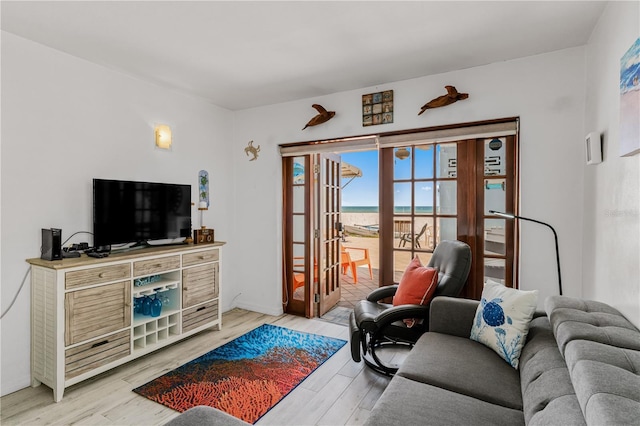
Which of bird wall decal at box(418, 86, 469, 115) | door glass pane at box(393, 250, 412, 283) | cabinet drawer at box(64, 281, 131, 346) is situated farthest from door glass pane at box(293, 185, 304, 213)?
cabinet drawer at box(64, 281, 131, 346)

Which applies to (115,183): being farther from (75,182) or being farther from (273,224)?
(273,224)

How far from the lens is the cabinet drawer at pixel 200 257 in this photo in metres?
3.25

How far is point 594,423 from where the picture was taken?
2.94 feet

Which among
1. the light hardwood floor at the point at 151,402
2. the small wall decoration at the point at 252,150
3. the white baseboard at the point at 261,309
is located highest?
the small wall decoration at the point at 252,150

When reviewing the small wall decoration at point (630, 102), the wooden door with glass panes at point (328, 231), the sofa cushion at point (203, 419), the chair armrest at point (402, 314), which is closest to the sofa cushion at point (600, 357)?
the small wall decoration at point (630, 102)

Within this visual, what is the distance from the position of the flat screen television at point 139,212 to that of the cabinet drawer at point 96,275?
0.29m

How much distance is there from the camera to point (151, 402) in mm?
2303

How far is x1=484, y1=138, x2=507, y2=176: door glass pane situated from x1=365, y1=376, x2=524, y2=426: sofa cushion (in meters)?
2.12

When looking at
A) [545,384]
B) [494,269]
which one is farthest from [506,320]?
[494,269]

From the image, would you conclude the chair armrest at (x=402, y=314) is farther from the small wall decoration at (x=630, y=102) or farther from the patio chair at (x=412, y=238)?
the small wall decoration at (x=630, y=102)

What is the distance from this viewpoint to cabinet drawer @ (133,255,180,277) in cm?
282

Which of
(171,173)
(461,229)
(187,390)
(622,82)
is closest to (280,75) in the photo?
(171,173)

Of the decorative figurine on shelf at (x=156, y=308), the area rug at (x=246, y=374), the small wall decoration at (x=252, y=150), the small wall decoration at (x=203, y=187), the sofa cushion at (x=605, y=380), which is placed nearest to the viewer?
the sofa cushion at (x=605, y=380)

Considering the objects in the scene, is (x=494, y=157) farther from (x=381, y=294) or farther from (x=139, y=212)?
(x=139, y=212)
